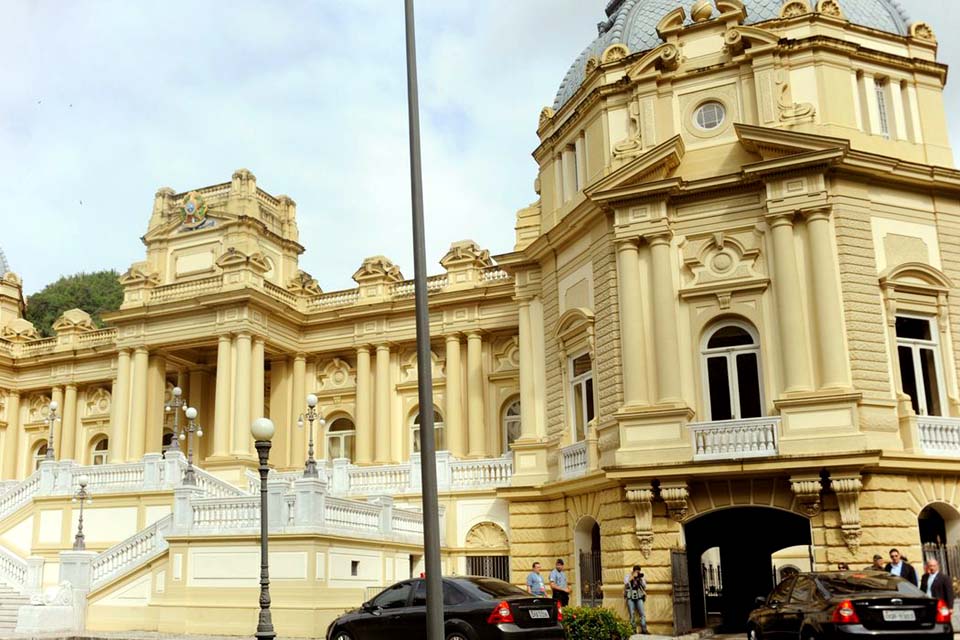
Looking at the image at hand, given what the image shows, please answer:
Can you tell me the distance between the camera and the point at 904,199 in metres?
22.8

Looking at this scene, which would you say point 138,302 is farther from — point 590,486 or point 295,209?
point 590,486

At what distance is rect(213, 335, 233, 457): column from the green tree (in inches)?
1396

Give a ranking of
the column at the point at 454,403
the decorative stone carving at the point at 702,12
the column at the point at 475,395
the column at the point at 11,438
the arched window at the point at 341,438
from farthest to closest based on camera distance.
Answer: the column at the point at 11,438
the arched window at the point at 341,438
the column at the point at 454,403
the column at the point at 475,395
the decorative stone carving at the point at 702,12

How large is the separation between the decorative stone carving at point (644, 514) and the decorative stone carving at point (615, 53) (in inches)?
433

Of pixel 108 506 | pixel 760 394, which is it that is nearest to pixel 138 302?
pixel 108 506

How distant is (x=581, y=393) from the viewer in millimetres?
25219

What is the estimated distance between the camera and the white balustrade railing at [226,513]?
22.2 meters

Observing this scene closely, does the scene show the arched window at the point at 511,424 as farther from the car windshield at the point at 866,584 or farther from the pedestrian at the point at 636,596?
the car windshield at the point at 866,584

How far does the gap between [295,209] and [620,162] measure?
21.8m

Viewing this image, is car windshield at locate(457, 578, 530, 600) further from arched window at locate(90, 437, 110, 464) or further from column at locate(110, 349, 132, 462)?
arched window at locate(90, 437, 110, 464)

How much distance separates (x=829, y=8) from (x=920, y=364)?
859 cm

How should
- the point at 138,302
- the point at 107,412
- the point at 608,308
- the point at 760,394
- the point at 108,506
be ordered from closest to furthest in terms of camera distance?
the point at 760,394 → the point at 608,308 → the point at 108,506 → the point at 138,302 → the point at 107,412

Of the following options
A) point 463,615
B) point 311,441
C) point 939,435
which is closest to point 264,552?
point 463,615

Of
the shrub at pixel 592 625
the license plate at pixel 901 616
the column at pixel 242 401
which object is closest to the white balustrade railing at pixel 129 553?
the column at pixel 242 401
